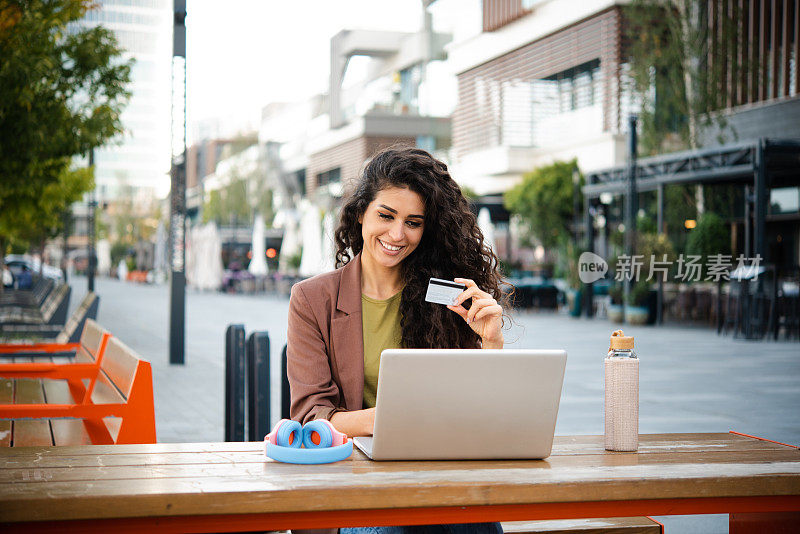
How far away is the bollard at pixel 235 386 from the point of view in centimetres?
580

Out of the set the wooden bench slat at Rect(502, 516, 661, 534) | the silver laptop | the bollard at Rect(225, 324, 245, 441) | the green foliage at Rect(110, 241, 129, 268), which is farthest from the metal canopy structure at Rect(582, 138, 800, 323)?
the green foliage at Rect(110, 241, 129, 268)

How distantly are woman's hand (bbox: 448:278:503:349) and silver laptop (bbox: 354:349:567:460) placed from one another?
54 centimetres

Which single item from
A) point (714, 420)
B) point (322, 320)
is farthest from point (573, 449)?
point (714, 420)

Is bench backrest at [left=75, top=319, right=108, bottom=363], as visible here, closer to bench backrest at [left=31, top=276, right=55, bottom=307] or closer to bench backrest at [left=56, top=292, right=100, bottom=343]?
bench backrest at [left=56, top=292, right=100, bottom=343]

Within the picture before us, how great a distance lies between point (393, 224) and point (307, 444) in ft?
3.38

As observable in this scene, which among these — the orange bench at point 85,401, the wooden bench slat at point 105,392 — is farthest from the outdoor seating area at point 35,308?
the wooden bench slat at point 105,392

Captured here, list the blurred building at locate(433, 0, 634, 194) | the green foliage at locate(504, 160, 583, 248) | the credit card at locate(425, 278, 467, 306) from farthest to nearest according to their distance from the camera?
the green foliage at locate(504, 160, 583, 248) → the blurred building at locate(433, 0, 634, 194) → the credit card at locate(425, 278, 467, 306)

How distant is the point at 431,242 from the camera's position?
3314 mm

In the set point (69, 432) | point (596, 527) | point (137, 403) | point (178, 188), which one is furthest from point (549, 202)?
point (596, 527)

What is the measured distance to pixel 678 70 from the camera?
23.6m

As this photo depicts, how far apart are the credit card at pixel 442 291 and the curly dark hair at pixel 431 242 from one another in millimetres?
509

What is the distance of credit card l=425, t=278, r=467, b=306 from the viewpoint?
261 cm

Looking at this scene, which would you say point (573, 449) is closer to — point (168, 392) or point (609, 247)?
point (168, 392)

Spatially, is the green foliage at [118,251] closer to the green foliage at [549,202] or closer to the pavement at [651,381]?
the green foliage at [549,202]
